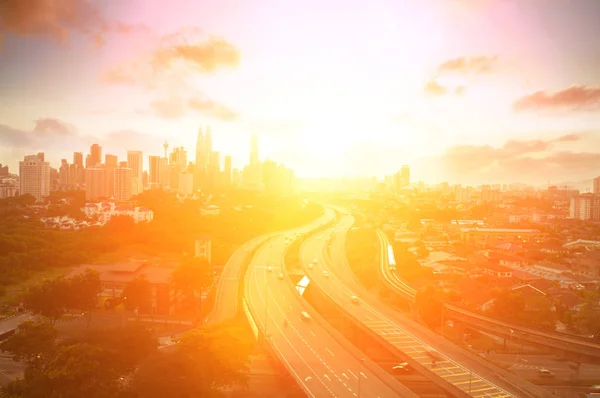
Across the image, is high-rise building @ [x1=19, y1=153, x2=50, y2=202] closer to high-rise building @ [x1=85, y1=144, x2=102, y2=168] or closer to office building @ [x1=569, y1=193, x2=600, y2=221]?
high-rise building @ [x1=85, y1=144, x2=102, y2=168]

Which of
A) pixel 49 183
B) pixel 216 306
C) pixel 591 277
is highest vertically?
pixel 49 183

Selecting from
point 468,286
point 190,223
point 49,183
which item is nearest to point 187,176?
point 190,223

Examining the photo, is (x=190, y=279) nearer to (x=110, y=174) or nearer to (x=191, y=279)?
(x=191, y=279)

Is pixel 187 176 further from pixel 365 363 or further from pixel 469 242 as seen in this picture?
pixel 365 363

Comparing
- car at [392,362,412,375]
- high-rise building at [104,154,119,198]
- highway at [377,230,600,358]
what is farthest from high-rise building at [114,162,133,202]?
→ car at [392,362,412,375]

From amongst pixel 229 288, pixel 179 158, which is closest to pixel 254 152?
pixel 179 158

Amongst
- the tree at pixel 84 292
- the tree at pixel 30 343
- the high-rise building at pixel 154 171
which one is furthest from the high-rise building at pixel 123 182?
the tree at pixel 30 343
